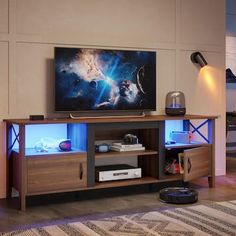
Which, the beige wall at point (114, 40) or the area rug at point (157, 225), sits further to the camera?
the beige wall at point (114, 40)

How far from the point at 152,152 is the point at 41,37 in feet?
4.82

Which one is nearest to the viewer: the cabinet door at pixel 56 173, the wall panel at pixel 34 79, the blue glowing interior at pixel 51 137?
the cabinet door at pixel 56 173

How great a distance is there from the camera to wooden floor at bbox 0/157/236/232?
129 inches

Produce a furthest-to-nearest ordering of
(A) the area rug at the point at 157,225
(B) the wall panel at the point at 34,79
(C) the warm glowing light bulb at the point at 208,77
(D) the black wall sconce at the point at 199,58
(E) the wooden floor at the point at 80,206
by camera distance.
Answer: (C) the warm glowing light bulb at the point at 208,77, (D) the black wall sconce at the point at 199,58, (B) the wall panel at the point at 34,79, (E) the wooden floor at the point at 80,206, (A) the area rug at the point at 157,225

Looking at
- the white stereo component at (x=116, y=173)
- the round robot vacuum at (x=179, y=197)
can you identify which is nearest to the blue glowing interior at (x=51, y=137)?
the white stereo component at (x=116, y=173)

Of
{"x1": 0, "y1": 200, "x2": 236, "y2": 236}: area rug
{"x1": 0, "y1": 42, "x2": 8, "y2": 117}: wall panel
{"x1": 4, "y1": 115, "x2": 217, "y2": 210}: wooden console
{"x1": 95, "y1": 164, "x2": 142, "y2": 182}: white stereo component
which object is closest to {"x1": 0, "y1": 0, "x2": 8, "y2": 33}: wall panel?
{"x1": 0, "y1": 42, "x2": 8, "y2": 117}: wall panel

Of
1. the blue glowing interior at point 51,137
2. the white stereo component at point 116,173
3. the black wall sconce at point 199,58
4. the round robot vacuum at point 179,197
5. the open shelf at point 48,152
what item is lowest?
the round robot vacuum at point 179,197

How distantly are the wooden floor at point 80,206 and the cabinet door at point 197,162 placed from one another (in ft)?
0.55

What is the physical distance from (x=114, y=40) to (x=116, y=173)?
1321 millimetres

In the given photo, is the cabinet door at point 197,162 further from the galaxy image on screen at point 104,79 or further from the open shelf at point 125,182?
the galaxy image on screen at point 104,79

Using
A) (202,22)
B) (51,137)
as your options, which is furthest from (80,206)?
(202,22)

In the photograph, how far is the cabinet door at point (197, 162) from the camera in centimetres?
411

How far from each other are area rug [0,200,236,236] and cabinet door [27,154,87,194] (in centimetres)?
60

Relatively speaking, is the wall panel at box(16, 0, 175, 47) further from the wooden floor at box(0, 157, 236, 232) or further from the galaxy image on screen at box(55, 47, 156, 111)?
the wooden floor at box(0, 157, 236, 232)
